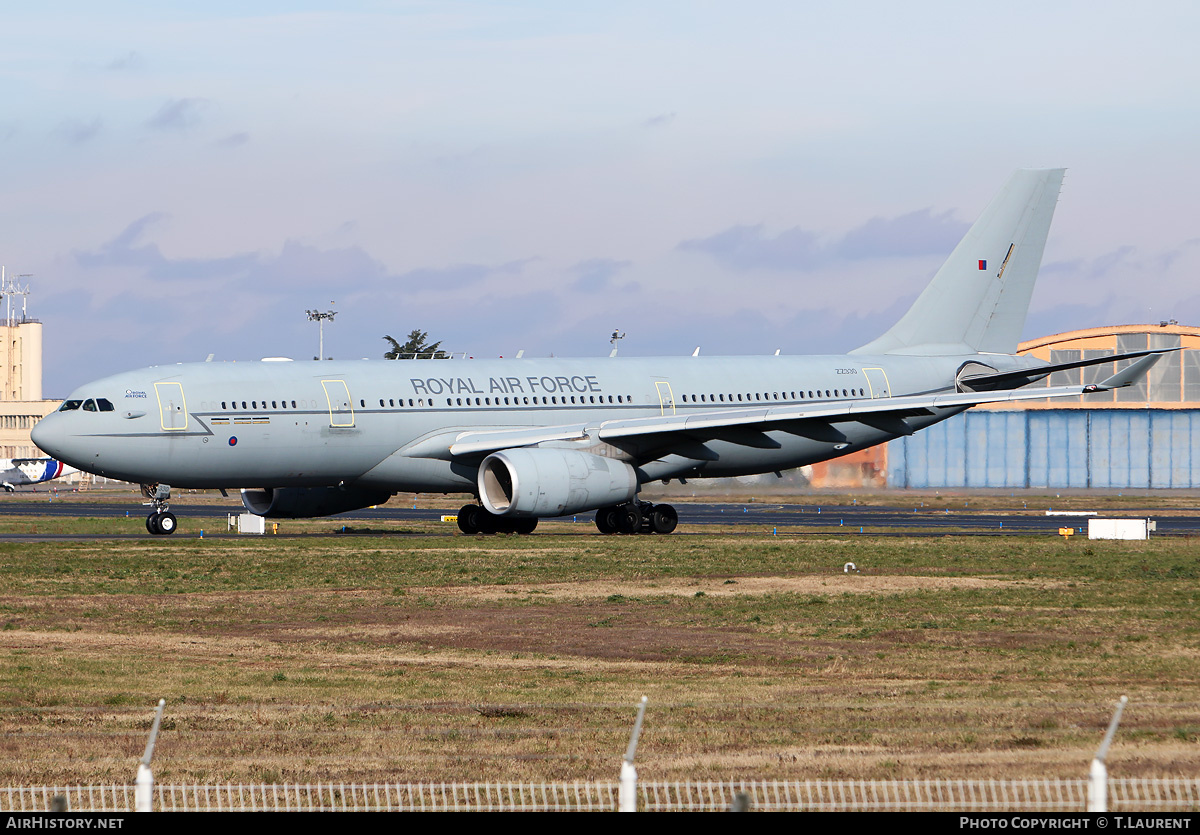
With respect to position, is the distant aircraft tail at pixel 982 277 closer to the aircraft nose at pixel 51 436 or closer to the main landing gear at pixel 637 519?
the main landing gear at pixel 637 519

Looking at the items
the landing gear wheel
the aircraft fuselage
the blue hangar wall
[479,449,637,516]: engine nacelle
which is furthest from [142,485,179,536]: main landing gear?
the blue hangar wall

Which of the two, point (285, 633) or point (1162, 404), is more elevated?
point (1162, 404)

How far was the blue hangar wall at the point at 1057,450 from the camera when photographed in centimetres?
9038

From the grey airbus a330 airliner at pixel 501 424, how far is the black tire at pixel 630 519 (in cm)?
5

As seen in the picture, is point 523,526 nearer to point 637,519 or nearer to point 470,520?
point 470,520

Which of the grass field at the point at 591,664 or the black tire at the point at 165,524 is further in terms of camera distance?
the black tire at the point at 165,524

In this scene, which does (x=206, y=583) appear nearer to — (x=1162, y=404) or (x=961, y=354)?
(x=961, y=354)

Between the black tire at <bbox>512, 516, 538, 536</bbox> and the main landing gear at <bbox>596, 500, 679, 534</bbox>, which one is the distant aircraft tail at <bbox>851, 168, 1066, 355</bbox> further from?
the black tire at <bbox>512, 516, 538, 536</bbox>

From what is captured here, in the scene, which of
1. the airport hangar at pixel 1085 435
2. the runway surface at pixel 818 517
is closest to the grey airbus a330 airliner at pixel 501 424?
the runway surface at pixel 818 517

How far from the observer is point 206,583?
30.0 m

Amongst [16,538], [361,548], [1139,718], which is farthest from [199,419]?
[1139,718]

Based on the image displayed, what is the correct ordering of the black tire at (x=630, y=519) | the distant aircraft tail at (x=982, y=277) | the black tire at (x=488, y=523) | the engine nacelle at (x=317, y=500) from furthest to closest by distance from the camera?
the distant aircraft tail at (x=982, y=277), the engine nacelle at (x=317, y=500), the black tire at (x=488, y=523), the black tire at (x=630, y=519)

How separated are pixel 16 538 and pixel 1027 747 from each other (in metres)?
36.2

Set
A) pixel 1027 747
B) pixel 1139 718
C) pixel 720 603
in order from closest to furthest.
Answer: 1. pixel 1027 747
2. pixel 1139 718
3. pixel 720 603
